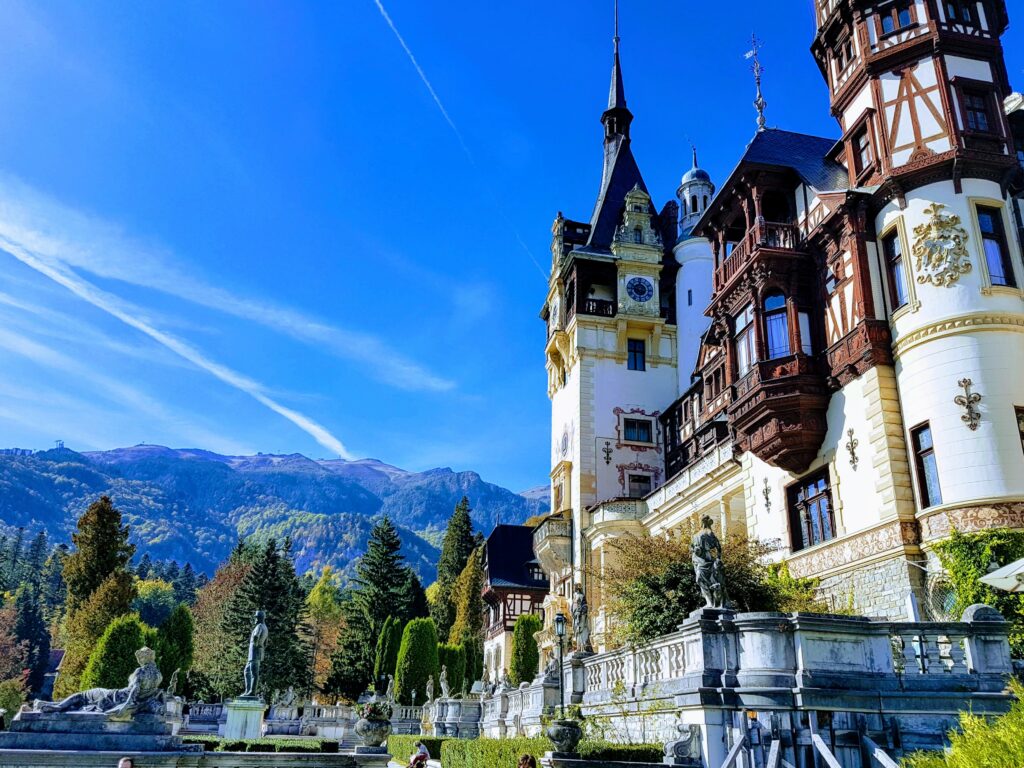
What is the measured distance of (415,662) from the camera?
51.9 metres

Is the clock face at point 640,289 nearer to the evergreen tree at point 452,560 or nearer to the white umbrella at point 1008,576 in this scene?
the white umbrella at point 1008,576

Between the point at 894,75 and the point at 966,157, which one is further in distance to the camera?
the point at 894,75

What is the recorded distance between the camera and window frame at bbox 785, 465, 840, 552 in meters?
22.8

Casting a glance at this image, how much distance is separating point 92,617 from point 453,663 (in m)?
23.7

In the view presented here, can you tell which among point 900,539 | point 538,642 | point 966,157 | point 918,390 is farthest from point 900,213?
point 538,642

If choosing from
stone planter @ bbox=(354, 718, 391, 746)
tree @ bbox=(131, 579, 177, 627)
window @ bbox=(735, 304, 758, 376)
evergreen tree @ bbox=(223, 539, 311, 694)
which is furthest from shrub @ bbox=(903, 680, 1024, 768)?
tree @ bbox=(131, 579, 177, 627)

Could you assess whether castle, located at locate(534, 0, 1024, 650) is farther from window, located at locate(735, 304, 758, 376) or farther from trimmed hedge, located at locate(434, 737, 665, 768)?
trimmed hedge, located at locate(434, 737, 665, 768)

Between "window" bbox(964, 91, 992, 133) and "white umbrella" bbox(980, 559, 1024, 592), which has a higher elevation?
→ "window" bbox(964, 91, 992, 133)

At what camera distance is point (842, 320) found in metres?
23.2

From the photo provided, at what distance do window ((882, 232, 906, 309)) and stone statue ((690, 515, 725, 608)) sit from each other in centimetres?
1117

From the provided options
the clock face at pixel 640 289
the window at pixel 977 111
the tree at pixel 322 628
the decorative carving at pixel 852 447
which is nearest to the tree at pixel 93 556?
the tree at pixel 322 628

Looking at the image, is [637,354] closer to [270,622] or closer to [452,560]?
[270,622]

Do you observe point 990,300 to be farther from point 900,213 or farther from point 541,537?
point 541,537

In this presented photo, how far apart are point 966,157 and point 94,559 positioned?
52.2 m
